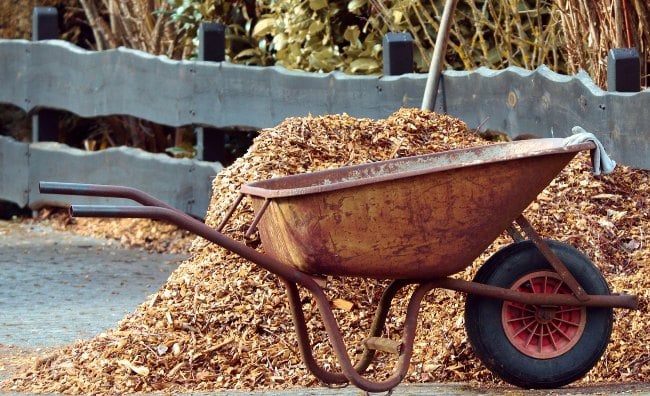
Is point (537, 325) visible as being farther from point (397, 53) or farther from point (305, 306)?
point (397, 53)

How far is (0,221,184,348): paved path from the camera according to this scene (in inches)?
244

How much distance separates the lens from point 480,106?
7.00 metres

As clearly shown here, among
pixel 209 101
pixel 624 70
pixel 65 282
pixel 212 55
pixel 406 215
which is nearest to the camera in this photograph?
pixel 406 215

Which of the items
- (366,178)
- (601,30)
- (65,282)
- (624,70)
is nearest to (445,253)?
(366,178)

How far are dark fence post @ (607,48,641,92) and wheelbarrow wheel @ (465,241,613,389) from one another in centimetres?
192

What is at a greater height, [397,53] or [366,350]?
[397,53]

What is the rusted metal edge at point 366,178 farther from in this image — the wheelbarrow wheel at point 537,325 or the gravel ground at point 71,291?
the gravel ground at point 71,291

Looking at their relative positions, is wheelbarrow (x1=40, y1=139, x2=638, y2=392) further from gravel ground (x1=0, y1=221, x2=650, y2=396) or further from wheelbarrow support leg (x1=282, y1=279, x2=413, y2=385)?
gravel ground (x1=0, y1=221, x2=650, y2=396)

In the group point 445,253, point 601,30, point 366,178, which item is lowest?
point 445,253

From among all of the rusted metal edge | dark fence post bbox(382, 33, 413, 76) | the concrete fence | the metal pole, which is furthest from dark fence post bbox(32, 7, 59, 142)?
the rusted metal edge

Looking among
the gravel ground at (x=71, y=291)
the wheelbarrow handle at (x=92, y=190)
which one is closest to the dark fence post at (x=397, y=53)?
the gravel ground at (x=71, y=291)

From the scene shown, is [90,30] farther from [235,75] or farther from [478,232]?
[478,232]

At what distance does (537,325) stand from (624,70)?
6.82 ft

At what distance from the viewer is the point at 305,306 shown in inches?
205
